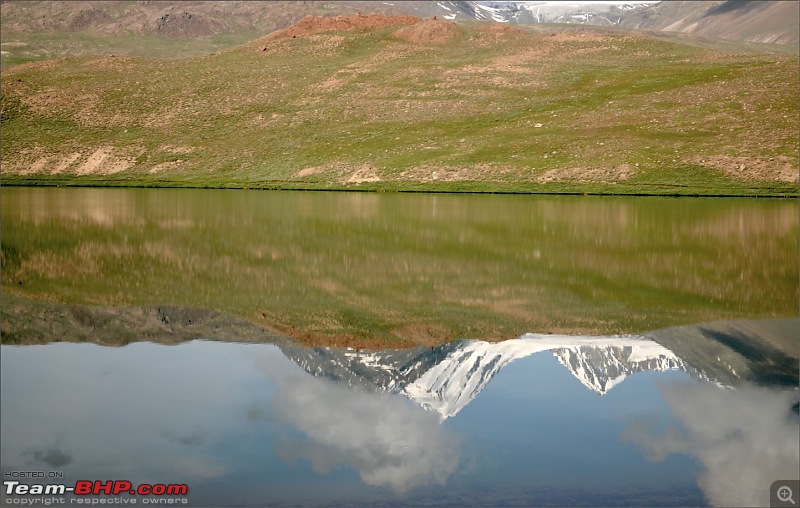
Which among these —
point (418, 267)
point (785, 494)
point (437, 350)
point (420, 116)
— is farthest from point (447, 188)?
point (785, 494)

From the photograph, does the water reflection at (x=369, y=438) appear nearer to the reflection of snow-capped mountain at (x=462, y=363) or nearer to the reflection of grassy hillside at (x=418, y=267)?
the reflection of snow-capped mountain at (x=462, y=363)

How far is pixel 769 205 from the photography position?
6581 centimetres

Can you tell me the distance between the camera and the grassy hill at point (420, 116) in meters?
87.2

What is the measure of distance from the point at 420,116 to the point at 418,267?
3189 inches

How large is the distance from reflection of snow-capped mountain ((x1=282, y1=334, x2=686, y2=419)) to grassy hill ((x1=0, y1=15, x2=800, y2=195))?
62.7 metres

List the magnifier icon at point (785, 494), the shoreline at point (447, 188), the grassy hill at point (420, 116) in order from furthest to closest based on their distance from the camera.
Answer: the grassy hill at point (420, 116) < the shoreline at point (447, 188) < the magnifier icon at point (785, 494)

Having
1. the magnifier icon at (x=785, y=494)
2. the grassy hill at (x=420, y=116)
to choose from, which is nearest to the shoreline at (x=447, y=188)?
the grassy hill at (x=420, y=116)

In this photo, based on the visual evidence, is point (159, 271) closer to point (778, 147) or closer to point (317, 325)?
point (317, 325)

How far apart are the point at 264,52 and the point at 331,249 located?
115957mm

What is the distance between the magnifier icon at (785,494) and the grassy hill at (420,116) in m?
69.8

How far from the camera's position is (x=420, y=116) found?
110562 millimetres

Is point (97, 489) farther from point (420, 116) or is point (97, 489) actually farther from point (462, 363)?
point (420, 116)

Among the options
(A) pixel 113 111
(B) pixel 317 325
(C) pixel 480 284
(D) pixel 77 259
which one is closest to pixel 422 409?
(B) pixel 317 325

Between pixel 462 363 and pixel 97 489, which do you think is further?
pixel 462 363
